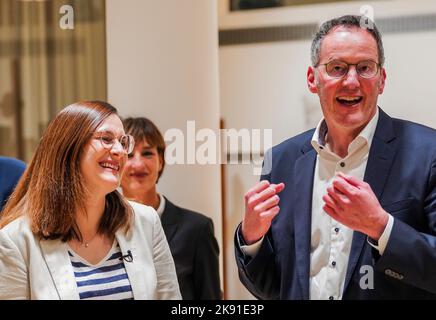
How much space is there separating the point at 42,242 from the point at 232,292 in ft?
1.78

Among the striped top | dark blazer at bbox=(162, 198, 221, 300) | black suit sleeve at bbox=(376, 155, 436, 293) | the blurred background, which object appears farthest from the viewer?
dark blazer at bbox=(162, 198, 221, 300)

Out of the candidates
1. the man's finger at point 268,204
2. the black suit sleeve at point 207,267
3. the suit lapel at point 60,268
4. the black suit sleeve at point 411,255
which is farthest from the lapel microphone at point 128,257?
the black suit sleeve at point 411,255

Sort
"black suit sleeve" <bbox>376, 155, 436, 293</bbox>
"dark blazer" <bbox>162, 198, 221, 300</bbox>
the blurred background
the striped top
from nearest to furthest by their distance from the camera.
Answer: "black suit sleeve" <bbox>376, 155, 436, 293</bbox>
the striped top
the blurred background
"dark blazer" <bbox>162, 198, 221, 300</bbox>

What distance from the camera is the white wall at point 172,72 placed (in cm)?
159

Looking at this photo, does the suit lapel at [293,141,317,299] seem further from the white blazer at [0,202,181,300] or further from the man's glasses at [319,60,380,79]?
the white blazer at [0,202,181,300]

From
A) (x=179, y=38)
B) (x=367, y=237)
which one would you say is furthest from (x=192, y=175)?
(x=367, y=237)

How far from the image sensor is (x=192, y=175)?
159cm

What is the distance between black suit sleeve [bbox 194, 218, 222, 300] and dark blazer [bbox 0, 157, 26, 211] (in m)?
0.56

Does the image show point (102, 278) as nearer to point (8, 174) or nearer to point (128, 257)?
point (128, 257)

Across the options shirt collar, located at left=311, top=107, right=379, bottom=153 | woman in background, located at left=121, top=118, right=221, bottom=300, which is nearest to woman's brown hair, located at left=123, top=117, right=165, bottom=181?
woman in background, located at left=121, top=118, right=221, bottom=300

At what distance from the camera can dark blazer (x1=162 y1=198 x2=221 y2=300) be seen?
157 centimetres

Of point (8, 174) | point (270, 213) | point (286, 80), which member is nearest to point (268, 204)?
point (270, 213)

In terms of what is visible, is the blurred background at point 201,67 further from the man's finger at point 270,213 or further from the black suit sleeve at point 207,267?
the man's finger at point 270,213

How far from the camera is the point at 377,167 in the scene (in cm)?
137
